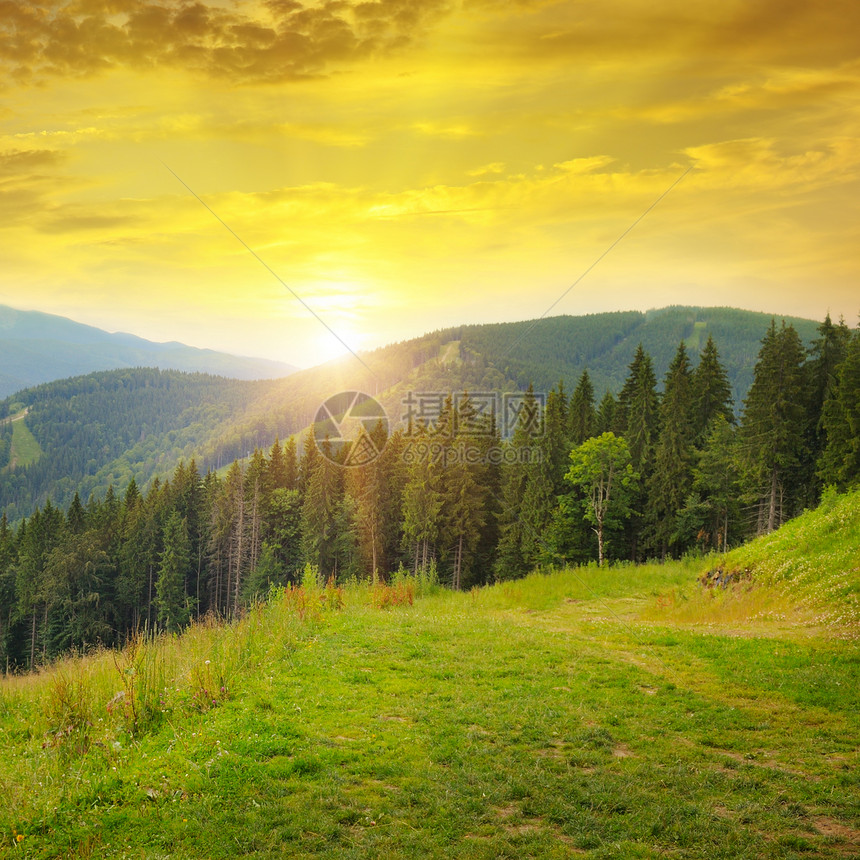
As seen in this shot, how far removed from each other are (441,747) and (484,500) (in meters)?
43.5

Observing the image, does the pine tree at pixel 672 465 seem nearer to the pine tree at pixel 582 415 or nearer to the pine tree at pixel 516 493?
the pine tree at pixel 582 415

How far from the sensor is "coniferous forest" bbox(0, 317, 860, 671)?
4028 cm

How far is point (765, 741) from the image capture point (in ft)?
25.0

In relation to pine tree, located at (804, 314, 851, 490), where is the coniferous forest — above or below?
below

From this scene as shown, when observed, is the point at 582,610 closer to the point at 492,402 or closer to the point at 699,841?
the point at 699,841

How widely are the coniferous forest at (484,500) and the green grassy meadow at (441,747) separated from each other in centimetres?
2093

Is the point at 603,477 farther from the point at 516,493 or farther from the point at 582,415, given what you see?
the point at 582,415

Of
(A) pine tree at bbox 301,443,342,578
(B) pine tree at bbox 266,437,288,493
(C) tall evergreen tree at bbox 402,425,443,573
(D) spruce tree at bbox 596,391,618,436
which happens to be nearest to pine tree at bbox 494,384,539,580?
(C) tall evergreen tree at bbox 402,425,443,573

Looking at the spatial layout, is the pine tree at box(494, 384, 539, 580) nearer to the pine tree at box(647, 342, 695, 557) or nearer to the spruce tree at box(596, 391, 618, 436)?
the spruce tree at box(596, 391, 618, 436)

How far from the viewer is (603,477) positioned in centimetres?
4447

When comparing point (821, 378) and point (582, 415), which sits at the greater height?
point (821, 378)

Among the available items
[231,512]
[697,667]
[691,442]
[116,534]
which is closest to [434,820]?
[697,667]

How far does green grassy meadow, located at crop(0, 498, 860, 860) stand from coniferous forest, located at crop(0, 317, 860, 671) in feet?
68.7

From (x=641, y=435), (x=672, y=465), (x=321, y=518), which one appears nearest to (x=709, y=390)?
(x=641, y=435)
